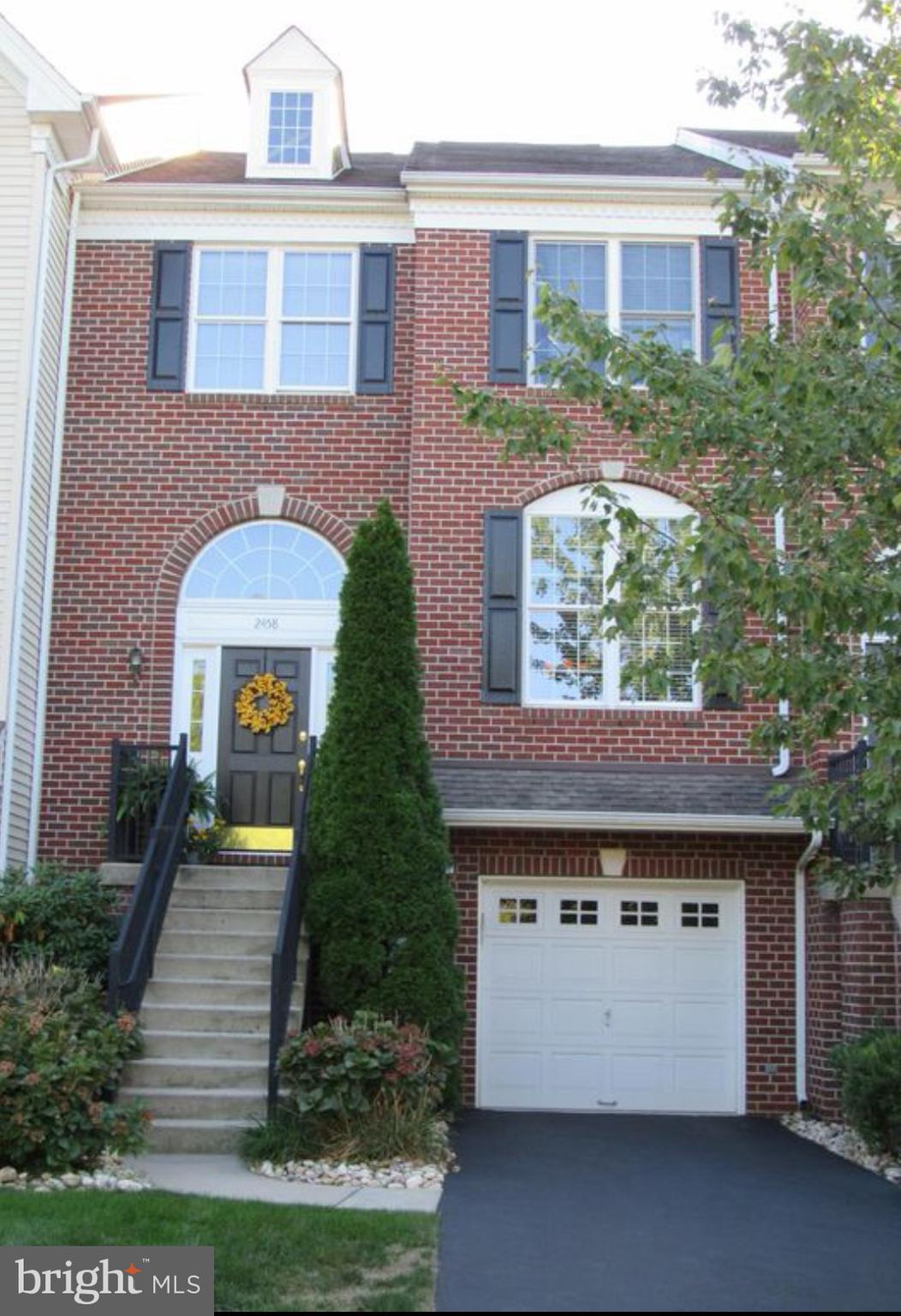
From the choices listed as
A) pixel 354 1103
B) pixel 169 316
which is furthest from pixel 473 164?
pixel 354 1103

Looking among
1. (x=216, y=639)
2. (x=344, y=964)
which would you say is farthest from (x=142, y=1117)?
(x=216, y=639)

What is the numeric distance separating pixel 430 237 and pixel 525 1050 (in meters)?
7.45

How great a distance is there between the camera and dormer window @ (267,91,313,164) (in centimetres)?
1546

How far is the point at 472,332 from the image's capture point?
14414mm

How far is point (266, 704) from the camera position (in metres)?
14.2

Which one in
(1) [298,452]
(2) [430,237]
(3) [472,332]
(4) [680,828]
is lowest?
(4) [680,828]

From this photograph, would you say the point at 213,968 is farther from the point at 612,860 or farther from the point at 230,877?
the point at 612,860

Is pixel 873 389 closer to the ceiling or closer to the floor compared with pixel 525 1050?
closer to the ceiling

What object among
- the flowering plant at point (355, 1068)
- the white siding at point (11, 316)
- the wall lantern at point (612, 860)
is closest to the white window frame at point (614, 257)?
the wall lantern at point (612, 860)

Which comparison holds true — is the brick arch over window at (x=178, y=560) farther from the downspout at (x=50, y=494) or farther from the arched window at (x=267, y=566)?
the downspout at (x=50, y=494)

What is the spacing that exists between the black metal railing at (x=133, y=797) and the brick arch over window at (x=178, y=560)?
14.8 inches

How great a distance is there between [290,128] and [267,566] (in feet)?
14.9

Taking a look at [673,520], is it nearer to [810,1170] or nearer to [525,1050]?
[525,1050]

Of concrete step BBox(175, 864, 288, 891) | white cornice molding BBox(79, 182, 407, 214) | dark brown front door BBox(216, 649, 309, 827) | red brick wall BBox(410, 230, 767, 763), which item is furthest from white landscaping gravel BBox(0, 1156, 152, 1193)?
white cornice molding BBox(79, 182, 407, 214)
